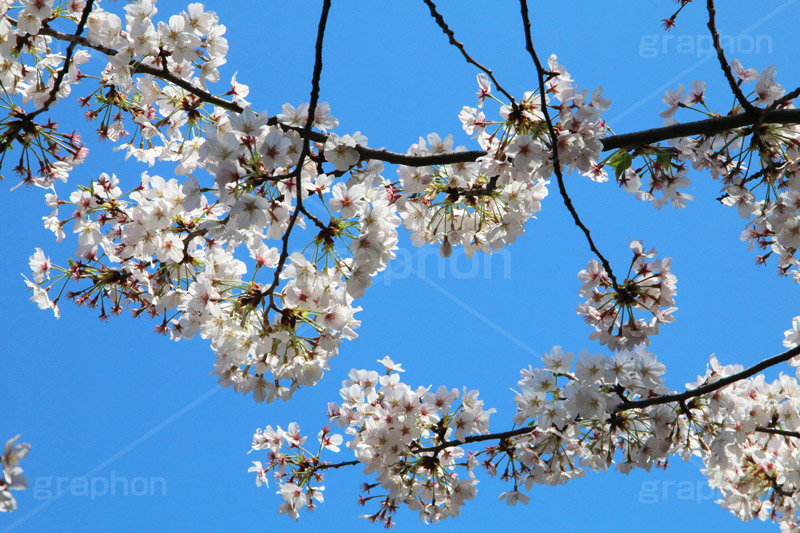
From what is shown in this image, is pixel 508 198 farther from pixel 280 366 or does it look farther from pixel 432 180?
pixel 280 366

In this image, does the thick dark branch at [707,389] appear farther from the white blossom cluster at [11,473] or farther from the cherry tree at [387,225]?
the white blossom cluster at [11,473]

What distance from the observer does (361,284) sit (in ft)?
→ 9.36

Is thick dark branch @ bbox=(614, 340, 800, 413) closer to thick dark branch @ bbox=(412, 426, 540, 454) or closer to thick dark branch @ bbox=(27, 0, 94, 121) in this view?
thick dark branch @ bbox=(412, 426, 540, 454)

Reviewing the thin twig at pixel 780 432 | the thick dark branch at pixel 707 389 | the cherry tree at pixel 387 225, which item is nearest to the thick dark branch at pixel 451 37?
the cherry tree at pixel 387 225

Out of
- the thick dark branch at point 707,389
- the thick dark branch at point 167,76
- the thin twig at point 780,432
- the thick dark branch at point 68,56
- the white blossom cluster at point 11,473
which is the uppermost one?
the thick dark branch at point 167,76

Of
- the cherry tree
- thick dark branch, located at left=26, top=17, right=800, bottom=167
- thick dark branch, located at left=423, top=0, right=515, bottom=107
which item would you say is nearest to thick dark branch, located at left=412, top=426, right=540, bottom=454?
the cherry tree

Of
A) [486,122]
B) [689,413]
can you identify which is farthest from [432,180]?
[689,413]

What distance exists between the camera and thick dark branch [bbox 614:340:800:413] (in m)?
3.14

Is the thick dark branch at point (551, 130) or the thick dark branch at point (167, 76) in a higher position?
the thick dark branch at point (167, 76)

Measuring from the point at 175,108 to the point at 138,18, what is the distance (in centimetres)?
53

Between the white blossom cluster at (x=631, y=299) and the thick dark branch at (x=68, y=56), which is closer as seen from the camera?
the thick dark branch at (x=68, y=56)

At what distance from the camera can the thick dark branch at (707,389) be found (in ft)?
10.3

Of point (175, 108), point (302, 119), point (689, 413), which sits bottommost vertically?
point (689, 413)

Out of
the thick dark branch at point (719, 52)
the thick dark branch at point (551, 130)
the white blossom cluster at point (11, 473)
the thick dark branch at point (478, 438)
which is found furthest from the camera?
the thick dark branch at point (478, 438)
